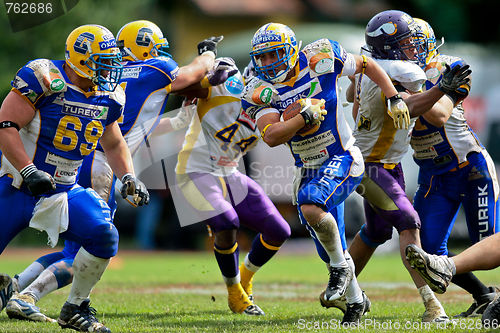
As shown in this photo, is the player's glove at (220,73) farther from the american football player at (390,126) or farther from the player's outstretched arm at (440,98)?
the player's outstretched arm at (440,98)

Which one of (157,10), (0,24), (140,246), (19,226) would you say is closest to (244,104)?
(19,226)

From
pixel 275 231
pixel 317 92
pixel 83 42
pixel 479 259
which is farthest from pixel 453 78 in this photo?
pixel 83 42

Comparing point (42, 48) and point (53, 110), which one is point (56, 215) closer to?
point (53, 110)

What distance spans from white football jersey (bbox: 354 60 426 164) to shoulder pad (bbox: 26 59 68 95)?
2.36 meters

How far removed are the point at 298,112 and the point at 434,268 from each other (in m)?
1.42

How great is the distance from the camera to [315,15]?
89.8 ft

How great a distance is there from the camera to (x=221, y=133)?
724 centimetres

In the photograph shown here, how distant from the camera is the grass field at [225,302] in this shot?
569 cm

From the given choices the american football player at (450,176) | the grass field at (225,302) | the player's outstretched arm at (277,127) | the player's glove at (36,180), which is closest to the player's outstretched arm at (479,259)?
the grass field at (225,302)

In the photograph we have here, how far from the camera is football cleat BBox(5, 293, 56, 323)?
596 centimetres

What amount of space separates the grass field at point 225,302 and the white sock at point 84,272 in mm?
313

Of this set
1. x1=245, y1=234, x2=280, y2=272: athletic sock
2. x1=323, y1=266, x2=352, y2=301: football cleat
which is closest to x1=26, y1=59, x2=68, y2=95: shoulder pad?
x1=323, y1=266, x2=352, y2=301: football cleat

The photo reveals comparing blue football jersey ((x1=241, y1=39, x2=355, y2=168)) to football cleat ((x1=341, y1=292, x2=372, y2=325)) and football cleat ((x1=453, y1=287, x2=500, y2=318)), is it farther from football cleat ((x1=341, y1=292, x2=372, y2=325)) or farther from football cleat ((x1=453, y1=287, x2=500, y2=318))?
football cleat ((x1=453, y1=287, x2=500, y2=318))

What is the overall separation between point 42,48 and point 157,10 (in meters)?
9.00
